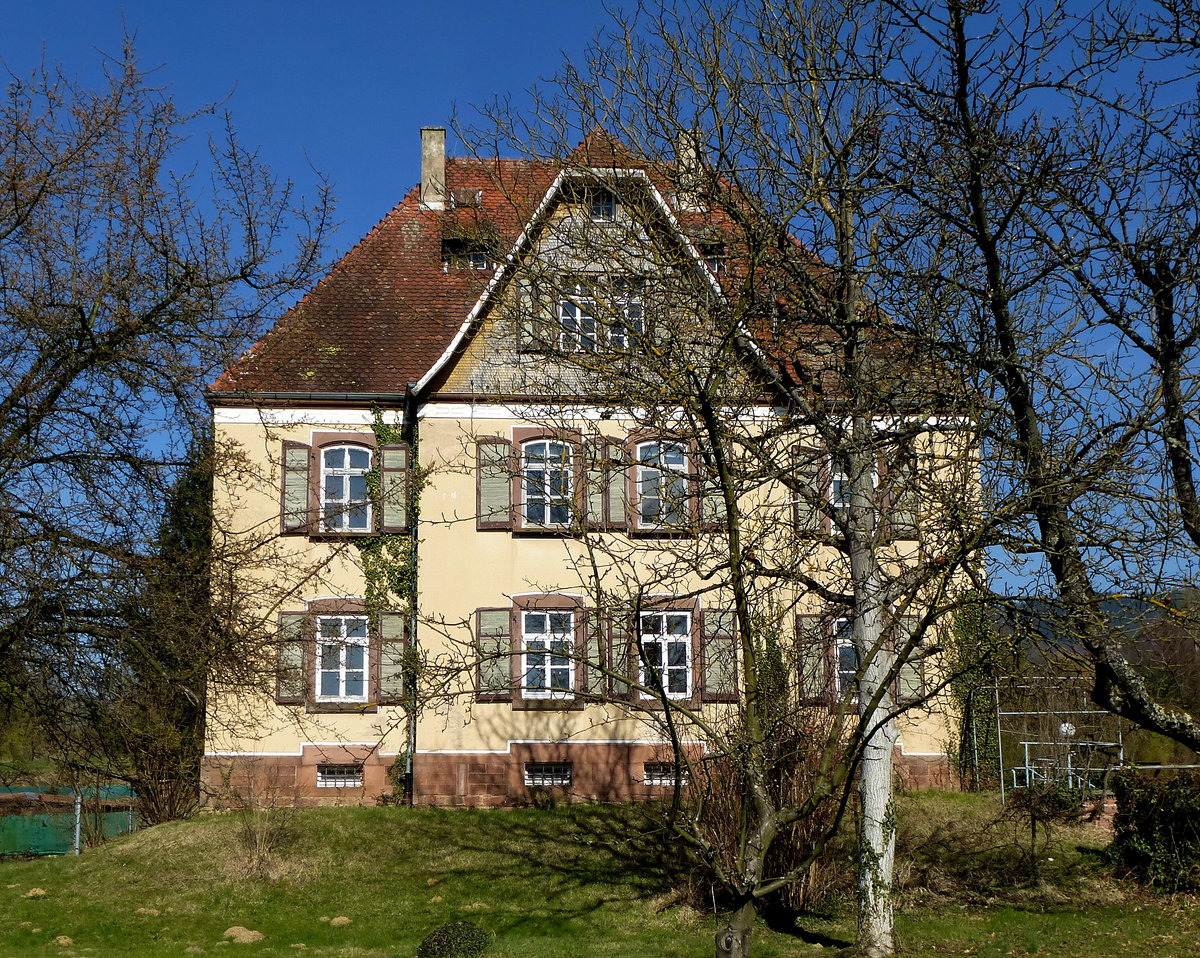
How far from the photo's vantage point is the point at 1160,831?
13.3 metres

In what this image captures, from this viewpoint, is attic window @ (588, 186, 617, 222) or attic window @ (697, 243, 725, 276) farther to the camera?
attic window @ (588, 186, 617, 222)

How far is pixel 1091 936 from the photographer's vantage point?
1136 cm

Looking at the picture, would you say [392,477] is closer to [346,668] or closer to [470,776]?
[346,668]

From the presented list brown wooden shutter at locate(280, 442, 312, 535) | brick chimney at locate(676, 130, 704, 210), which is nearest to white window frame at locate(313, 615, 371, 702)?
brown wooden shutter at locate(280, 442, 312, 535)

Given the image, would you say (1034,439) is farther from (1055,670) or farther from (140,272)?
(140,272)

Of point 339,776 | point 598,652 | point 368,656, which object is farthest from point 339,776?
point 598,652

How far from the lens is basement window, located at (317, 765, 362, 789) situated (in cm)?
1920

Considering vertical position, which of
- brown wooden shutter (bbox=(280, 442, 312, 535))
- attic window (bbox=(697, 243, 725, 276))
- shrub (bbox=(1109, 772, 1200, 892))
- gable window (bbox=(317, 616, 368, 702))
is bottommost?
shrub (bbox=(1109, 772, 1200, 892))

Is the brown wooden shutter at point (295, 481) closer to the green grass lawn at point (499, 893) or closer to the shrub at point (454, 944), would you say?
the green grass lawn at point (499, 893)

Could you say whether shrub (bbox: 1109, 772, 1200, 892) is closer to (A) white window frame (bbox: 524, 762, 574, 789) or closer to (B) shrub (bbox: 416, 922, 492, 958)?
(B) shrub (bbox: 416, 922, 492, 958)

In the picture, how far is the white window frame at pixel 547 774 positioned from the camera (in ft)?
61.1

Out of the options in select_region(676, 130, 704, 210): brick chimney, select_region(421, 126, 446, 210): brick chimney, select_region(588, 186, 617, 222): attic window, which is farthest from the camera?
select_region(421, 126, 446, 210): brick chimney

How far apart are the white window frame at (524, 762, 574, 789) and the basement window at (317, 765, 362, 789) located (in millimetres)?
2819

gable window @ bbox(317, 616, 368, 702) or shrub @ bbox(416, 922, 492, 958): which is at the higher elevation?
gable window @ bbox(317, 616, 368, 702)
